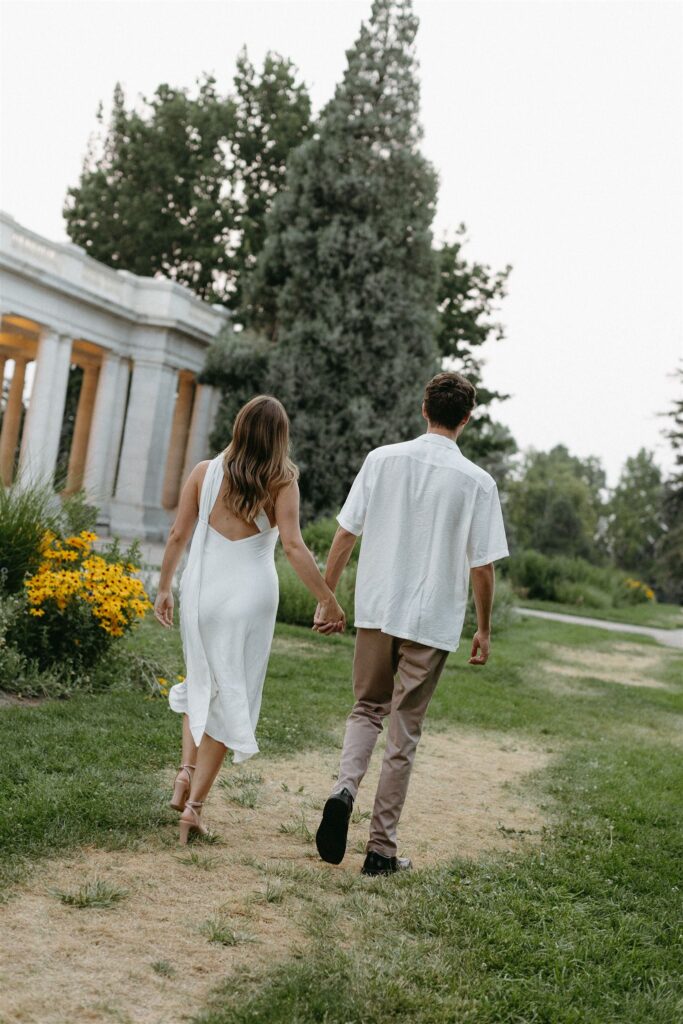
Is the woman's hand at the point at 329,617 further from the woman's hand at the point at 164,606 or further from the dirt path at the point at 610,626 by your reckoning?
the dirt path at the point at 610,626

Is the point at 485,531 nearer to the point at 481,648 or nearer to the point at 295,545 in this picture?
→ the point at 481,648

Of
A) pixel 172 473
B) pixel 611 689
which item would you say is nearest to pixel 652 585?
pixel 172 473

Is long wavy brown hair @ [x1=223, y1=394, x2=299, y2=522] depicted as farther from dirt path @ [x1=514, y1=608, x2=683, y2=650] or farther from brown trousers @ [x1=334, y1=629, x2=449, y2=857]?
dirt path @ [x1=514, y1=608, x2=683, y2=650]

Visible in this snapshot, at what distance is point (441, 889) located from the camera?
4289 millimetres

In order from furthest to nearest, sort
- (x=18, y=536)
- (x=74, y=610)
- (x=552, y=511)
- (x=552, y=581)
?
1. (x=552, y=511)
2. (x=552, y=581)
3. (x=18, y=536)
4. (x=74, y=610)

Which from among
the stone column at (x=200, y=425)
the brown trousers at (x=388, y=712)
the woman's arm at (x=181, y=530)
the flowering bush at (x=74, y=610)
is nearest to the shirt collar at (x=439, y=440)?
the brown trousers at (x=388, y=712)

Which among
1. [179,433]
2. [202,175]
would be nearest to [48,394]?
[179,433]

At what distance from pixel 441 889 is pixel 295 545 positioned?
1591 mm

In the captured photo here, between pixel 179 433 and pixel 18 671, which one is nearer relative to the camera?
pixel 18 671

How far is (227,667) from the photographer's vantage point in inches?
182

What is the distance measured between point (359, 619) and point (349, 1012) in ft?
6.42

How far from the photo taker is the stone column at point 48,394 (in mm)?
24000

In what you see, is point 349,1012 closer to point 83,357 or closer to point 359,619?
point 359,619

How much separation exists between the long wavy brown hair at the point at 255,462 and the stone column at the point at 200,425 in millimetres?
26798
